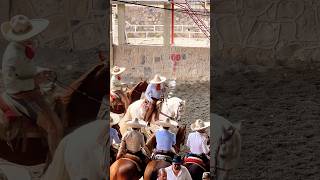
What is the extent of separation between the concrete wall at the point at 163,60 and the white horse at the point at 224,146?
10547 millimetres

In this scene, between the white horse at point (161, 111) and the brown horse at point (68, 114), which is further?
the white horse at point (161, 111)

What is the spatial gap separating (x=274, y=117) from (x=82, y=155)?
47.3 inches

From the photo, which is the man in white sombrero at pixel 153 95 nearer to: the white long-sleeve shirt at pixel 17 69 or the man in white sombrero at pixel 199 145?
the man in white sombrero at pixel 199 145

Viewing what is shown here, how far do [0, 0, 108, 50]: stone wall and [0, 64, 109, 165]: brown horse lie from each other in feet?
0.61

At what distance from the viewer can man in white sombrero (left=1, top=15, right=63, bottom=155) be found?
14.1ft

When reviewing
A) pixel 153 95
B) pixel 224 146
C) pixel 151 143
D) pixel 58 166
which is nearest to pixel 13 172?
pixel 58 166

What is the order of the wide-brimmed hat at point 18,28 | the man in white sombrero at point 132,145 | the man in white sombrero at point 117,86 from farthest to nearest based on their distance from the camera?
the man in white sombrero at point 117,86 < the man in white sombrero at point 132,145 < the wide-brimmed hat at point 18,28

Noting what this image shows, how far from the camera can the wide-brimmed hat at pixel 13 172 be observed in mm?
4379

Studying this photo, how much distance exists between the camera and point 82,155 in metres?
4.40

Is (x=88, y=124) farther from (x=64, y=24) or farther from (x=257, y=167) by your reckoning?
(x=257, y=167)

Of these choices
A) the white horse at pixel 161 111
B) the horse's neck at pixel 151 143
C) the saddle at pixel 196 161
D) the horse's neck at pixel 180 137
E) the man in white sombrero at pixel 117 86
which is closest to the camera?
the saddle at pixel 196 161

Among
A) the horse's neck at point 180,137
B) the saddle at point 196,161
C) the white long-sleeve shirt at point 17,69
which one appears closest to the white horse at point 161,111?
the horse's neck at point 180,137

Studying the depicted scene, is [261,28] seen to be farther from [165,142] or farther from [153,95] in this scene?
[153,95]

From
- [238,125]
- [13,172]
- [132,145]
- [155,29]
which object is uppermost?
[155,29]
